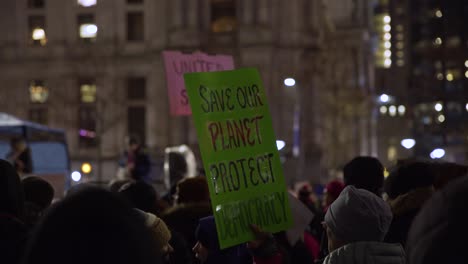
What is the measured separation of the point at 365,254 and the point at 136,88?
5305 centimetres

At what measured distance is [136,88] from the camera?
189ft

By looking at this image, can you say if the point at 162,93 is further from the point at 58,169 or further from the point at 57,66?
the point at 58,169

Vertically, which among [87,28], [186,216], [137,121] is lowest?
[137,121]

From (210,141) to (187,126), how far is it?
48.0 m

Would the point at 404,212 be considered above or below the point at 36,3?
below

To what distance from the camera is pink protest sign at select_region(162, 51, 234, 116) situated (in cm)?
1313

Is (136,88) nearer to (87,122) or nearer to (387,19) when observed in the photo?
(87,122)

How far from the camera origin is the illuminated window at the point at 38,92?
2247 inches

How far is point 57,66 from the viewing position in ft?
187

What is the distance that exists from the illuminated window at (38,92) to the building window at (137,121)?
15.5 feet

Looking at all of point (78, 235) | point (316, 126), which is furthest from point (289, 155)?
point (78, 235)

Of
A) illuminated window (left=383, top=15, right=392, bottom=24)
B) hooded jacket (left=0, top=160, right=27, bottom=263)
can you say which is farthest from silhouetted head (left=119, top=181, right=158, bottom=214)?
illuminated window (left=383, top=15, right=392, bottom=24)

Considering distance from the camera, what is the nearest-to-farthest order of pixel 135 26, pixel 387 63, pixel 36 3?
pixel 135 26
pixel 36 3
pixel 387 63

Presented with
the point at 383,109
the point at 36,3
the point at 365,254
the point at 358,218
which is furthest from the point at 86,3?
the point at 383,109
